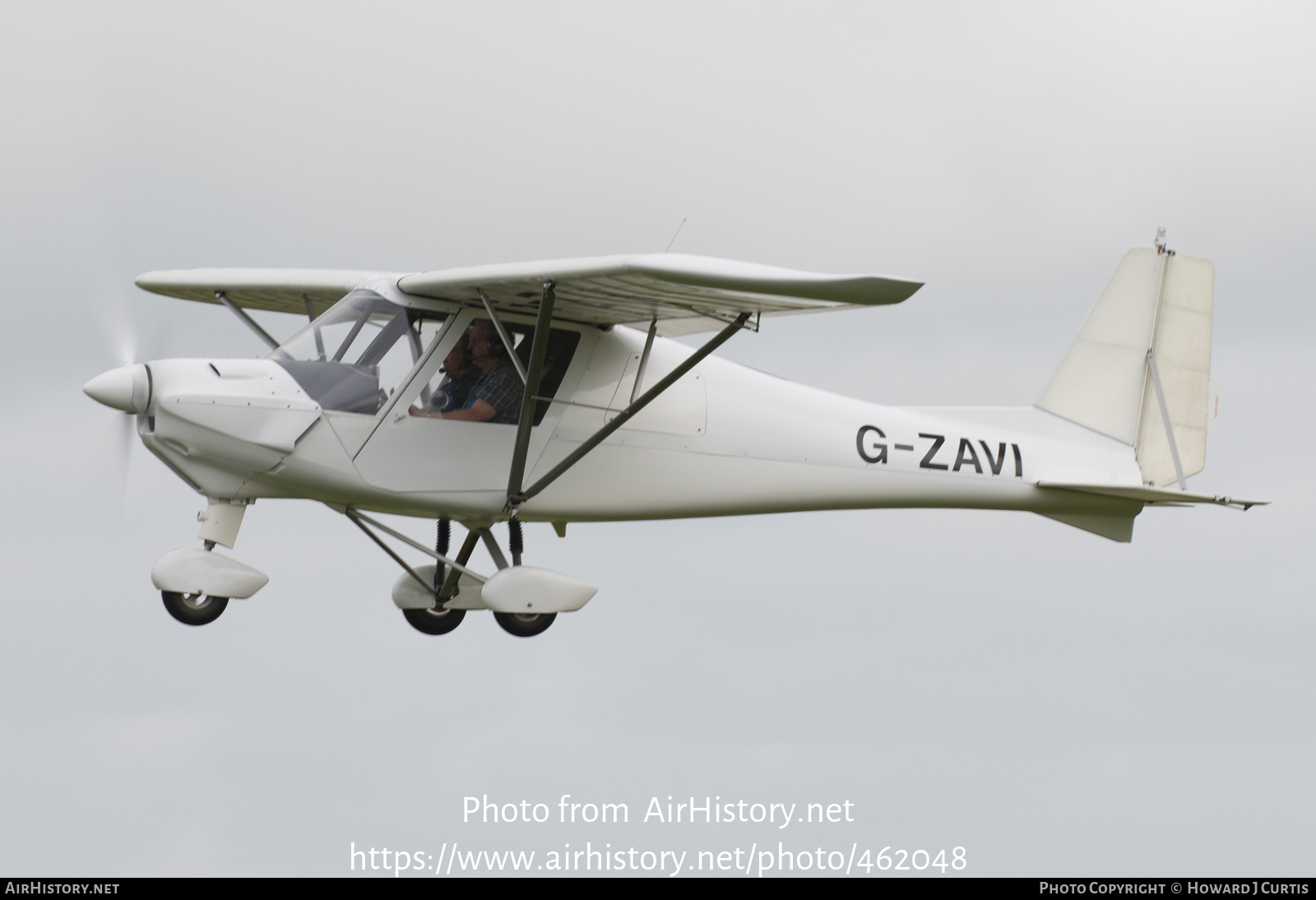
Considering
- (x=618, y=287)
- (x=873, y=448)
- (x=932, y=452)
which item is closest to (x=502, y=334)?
(x=618, y=287)

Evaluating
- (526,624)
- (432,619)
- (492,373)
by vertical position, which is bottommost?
(526,624)

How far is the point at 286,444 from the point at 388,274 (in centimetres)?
168

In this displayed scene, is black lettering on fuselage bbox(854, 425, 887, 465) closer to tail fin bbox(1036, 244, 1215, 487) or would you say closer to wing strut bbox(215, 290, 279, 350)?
tail fin bbox(1036, 244, 1215, 487)

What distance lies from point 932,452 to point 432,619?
4.47 metres

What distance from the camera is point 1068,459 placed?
1505cm

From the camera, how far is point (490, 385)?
12789 millimetres

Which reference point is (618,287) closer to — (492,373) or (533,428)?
(492,373)

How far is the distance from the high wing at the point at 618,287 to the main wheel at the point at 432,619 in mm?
2808

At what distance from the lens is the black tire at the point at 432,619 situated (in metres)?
14.5

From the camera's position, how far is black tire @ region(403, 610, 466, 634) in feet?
47.5

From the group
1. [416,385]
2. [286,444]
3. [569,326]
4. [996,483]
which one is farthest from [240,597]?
[996,483]

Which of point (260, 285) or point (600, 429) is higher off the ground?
point (260, 285)

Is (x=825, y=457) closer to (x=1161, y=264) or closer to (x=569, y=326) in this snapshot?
(x=569, y=326)

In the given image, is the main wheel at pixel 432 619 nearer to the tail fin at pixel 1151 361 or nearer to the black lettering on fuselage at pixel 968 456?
the black lettering on fuselage at pixel 968 456
